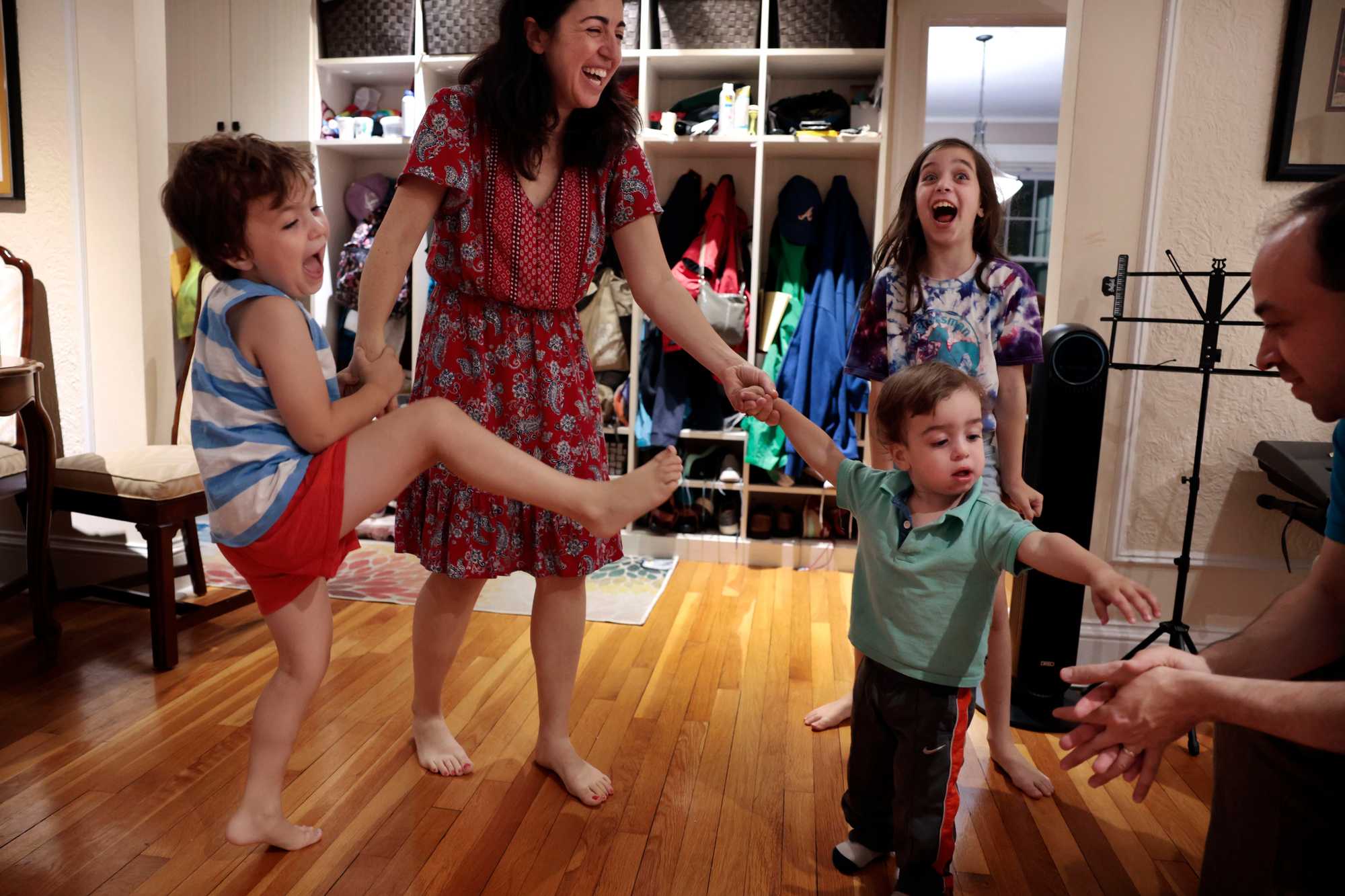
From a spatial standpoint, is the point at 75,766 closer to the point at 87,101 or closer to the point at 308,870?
the point at 308,870

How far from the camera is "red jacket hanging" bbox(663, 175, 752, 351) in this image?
3.65m

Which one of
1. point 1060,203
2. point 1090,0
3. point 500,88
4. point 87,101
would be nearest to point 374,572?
point 87,101

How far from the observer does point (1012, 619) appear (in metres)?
2.33

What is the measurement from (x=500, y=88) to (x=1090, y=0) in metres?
1.71

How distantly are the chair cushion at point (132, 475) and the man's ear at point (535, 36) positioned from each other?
60.8 inches

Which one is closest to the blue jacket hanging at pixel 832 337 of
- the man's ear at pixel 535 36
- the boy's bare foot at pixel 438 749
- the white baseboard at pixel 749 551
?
the white baseboard at pixel 749 551

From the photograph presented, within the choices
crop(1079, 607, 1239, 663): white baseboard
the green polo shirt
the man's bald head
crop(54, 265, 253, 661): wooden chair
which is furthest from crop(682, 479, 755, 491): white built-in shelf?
the man's bald head

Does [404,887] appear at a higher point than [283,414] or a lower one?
lower

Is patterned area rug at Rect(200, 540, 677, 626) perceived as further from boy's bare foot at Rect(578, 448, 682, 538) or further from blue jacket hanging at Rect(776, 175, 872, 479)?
boy's bare foot at Rect(578, 448, 682, 538)

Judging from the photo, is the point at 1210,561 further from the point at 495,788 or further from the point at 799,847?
the point at 495,788

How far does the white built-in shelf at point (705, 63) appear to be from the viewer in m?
3.54

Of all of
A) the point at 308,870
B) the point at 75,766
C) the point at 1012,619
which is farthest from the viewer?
the point at 1012,619

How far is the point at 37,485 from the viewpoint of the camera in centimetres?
246

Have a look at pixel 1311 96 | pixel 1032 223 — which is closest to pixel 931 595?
pixel 1311 96
